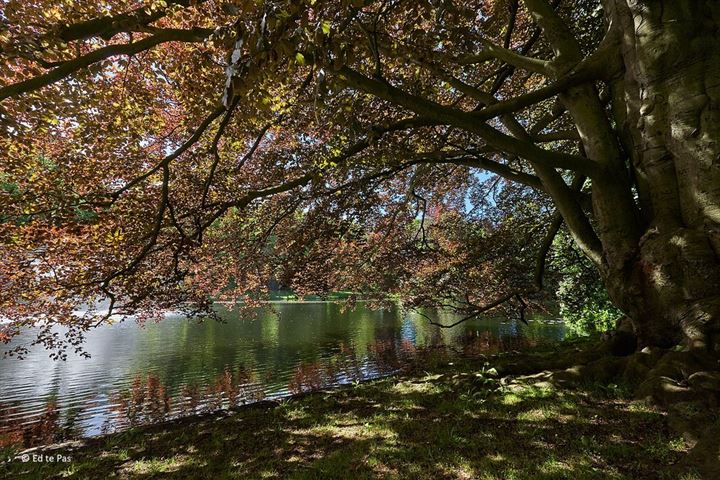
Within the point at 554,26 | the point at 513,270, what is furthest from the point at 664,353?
the point at 513,270

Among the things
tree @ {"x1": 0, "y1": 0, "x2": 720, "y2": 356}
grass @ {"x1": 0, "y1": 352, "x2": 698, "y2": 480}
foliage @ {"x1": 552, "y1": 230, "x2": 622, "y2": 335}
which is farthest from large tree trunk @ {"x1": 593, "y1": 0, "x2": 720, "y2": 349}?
foliage @ {"x1": 552, "y1": 230, "x2": 622, "y2": 335}

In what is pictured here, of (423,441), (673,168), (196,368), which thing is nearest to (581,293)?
(673,168)

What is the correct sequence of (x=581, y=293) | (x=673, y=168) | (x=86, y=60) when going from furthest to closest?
(x=581, y=293)
(x=673, y=168)
(x=86, y=60)

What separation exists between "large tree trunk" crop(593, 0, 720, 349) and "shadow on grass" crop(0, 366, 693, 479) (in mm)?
1346

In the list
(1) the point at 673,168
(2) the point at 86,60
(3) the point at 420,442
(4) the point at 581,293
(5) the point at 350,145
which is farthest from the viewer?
(4) the point at 581,293

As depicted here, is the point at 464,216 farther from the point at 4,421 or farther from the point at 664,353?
the point at 4,421

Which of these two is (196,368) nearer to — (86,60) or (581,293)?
(86,60)

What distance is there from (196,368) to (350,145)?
1378cm

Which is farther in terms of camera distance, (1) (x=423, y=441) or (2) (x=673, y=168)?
(2) (x=673, y=168)

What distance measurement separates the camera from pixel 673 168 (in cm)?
514

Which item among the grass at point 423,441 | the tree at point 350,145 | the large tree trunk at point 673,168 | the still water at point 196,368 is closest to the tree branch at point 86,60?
the tree at point 350,145

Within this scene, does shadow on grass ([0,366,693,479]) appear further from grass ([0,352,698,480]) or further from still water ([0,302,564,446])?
still water ([0,302,564,446])

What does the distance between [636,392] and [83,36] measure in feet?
27.3

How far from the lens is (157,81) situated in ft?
29.8
